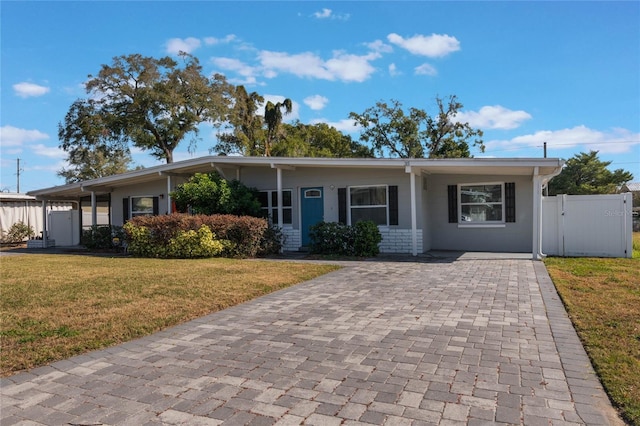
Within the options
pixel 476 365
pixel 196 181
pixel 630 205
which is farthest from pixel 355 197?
pixel 476 365

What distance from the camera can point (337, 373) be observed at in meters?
3.74

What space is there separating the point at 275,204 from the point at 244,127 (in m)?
19.2

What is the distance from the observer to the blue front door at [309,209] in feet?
48.2

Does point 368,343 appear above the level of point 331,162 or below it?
below

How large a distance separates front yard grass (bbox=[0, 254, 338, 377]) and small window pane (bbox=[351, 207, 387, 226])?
382 cm

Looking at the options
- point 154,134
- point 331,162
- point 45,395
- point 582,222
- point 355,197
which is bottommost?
point 45,395

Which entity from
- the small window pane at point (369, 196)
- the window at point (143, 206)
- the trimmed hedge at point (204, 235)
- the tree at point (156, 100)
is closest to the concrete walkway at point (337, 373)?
the trimmed hedge at point (204, 235)

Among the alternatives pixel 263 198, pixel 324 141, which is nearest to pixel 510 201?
pixel 263 198

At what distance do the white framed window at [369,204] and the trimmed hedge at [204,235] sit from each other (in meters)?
2.86

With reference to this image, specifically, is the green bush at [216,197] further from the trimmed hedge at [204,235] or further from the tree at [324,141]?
the tree at [324,141]

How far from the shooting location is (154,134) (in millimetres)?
30547

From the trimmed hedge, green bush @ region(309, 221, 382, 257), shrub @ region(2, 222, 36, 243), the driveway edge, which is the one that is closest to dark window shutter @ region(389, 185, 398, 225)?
green bush @ region(309, 221, 382, 257)

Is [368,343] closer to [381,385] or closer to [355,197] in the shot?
[381,385]

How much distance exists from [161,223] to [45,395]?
415 inches
